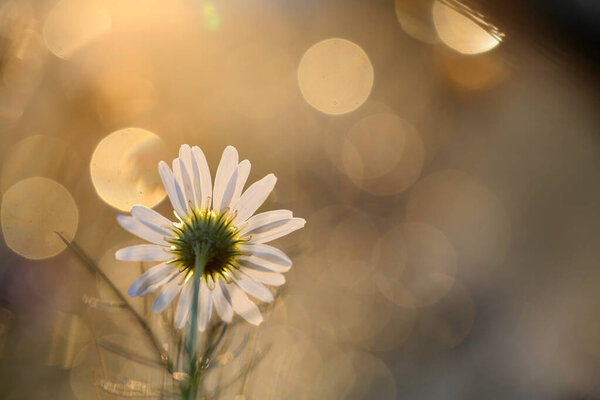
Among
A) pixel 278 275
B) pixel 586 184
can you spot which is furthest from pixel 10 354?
pixel 586 184

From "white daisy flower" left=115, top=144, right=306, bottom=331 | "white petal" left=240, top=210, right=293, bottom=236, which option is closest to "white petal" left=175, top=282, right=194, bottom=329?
"white daisy flower" left=115, top=144, right=306, bottom=331

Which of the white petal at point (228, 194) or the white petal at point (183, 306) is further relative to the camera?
the white petal at point (228, 194)

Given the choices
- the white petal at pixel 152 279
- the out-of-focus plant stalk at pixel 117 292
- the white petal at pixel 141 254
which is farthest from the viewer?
the white petal at pixel 141 254

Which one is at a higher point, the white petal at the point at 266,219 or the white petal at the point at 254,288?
the white petal at the point at 266,219

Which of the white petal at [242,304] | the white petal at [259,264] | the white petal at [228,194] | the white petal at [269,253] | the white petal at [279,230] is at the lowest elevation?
the white petal at [242,304]

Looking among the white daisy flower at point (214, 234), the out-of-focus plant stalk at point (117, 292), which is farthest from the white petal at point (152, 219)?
the out-of-focus plant stalk at point (117, 292)

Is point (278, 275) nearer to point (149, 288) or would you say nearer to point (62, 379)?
point (149, 288)

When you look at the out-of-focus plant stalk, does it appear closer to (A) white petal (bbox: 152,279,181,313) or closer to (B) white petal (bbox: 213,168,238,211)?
(A) white petal (bbox: 152,279,181,313)

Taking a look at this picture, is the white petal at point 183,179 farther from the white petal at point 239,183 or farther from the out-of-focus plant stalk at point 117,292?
the out-of-focus plant stalk at point 117,292
